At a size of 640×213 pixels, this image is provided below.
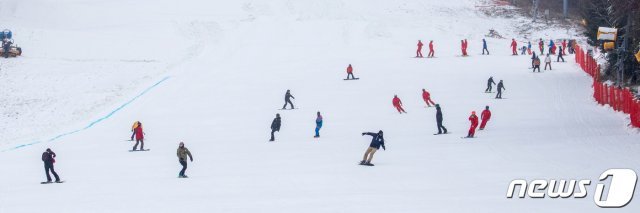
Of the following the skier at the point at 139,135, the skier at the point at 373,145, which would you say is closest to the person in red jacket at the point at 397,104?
the skier at the point at 139,135

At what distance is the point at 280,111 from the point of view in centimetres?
3672

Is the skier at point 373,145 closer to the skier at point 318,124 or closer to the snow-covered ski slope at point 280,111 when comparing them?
the snow-covered ski slope at point 280,111

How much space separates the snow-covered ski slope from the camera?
19.7m

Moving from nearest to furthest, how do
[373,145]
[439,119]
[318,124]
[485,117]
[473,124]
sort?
[373,145], [473,124], [439,119], [318,124], [485,117]

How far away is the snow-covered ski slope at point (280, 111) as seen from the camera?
19.7 metres

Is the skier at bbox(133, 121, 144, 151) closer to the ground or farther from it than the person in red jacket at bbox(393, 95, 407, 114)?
closer to the ground

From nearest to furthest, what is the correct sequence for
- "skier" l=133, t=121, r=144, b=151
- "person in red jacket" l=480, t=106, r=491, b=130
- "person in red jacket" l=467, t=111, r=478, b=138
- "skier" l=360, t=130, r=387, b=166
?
"skier" l=360, t=130, r=387, b=166 < "person in red jacket" l=467, t=111, r=478, b=138 < "skier" l=133, t=121, r=144, b=151 < "person in red jacket" l=480, t=106, r=491, b=130

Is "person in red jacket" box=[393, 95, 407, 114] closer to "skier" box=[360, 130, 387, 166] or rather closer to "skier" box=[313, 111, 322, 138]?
"skier" box=[313, 111, 322, 138]

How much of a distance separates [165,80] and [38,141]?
13.8 metres

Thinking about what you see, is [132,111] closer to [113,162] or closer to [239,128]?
[239,128]

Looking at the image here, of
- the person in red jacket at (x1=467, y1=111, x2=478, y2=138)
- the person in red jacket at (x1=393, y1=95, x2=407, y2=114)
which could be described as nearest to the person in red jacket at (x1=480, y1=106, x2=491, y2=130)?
the person in red jacket at (x1=467, y1=111, x2=478, y2=138)

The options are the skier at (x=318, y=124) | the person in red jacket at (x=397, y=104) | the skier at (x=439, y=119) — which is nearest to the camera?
the skier at (x=439, y=119)

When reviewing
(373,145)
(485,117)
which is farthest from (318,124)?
(373,145)

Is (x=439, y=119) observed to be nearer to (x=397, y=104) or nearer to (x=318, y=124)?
(x=318, y=124)
